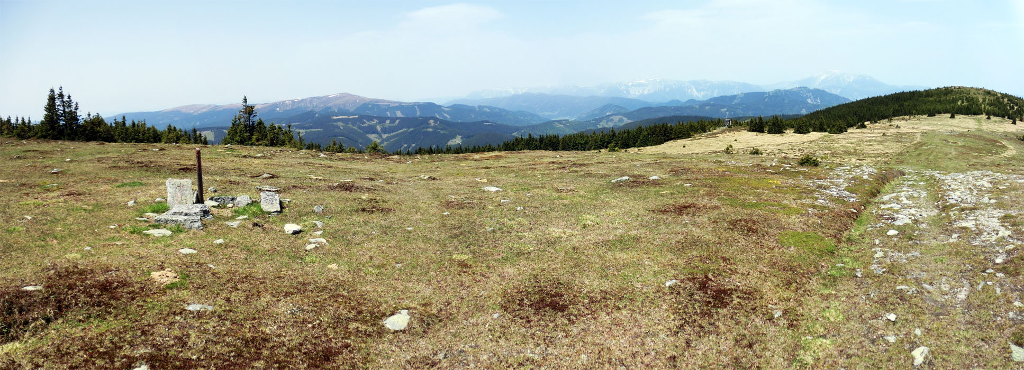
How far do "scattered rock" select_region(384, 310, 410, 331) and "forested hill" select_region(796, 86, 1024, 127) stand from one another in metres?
112

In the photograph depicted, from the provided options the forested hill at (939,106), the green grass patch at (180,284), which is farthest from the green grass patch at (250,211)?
the forested hill at (939,106)

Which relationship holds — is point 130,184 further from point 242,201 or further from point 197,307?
→ point 197,307

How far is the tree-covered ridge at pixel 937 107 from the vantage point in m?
111

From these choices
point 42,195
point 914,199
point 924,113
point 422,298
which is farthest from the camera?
point 924,113

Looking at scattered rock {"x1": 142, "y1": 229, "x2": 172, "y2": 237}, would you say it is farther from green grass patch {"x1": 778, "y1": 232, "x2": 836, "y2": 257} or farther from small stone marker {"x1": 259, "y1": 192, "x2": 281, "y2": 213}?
green grass patch {"x1": 778, "y1": 232, "x2": 836, "y2": 257}

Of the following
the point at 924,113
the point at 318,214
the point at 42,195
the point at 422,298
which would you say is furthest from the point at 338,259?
the point at 924,113

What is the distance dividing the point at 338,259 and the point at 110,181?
2289 centimetres

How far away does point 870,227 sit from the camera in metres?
19.8

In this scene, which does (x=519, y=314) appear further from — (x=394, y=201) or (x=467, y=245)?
(x=394, y=201)

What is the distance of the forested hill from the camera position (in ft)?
376

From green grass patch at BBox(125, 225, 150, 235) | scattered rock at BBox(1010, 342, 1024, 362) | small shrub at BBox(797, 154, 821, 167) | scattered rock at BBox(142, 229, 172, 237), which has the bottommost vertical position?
scattered rock at BBox(1010, 342, 1024, 362)

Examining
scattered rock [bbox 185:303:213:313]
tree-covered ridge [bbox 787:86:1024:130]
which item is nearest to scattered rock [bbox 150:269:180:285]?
scattered rock [bbox 185:303:213:313]

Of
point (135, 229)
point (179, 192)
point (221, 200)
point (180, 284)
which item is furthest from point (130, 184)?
point (180, 284)

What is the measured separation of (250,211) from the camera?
2055 centimetres
